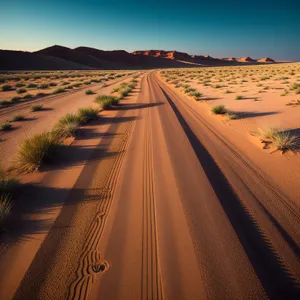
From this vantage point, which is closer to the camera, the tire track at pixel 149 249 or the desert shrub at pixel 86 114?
the tire track at pixel 149 249

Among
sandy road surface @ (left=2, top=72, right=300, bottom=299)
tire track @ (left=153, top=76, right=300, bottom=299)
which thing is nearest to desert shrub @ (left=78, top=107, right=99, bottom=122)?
sandy road surface @ (left=2, top=72, right=300, bottom=299)

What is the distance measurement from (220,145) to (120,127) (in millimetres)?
4004

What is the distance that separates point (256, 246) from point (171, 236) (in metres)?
1.16

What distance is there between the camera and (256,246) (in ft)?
8.82

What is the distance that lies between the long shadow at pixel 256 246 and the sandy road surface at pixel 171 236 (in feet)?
0.04

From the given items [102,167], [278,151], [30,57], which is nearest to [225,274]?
[102,167]

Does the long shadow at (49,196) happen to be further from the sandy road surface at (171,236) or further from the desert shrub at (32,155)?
the desert shrub at (32,155)

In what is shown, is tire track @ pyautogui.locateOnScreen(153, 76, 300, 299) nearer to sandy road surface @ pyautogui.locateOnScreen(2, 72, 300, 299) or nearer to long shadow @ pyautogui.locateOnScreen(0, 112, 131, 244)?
sandy road surface @ pyautogui.locateOnScreen(2, 72, 300, 299)

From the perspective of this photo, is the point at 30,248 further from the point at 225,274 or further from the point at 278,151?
the point at 278,151

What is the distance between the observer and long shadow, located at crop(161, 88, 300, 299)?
2.21 meters

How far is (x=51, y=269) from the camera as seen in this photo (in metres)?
2.49

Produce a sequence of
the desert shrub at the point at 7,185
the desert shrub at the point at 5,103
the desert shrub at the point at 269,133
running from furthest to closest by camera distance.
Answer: the desert shrub at the point at 5,103 < the desert shrub at the point at 269,133 < the desert shrub at the point at 7,185

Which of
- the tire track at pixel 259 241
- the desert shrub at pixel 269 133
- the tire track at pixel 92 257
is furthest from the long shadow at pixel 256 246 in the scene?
the desert shrub at pixel 269 133

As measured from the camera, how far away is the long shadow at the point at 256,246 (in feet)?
7.26
